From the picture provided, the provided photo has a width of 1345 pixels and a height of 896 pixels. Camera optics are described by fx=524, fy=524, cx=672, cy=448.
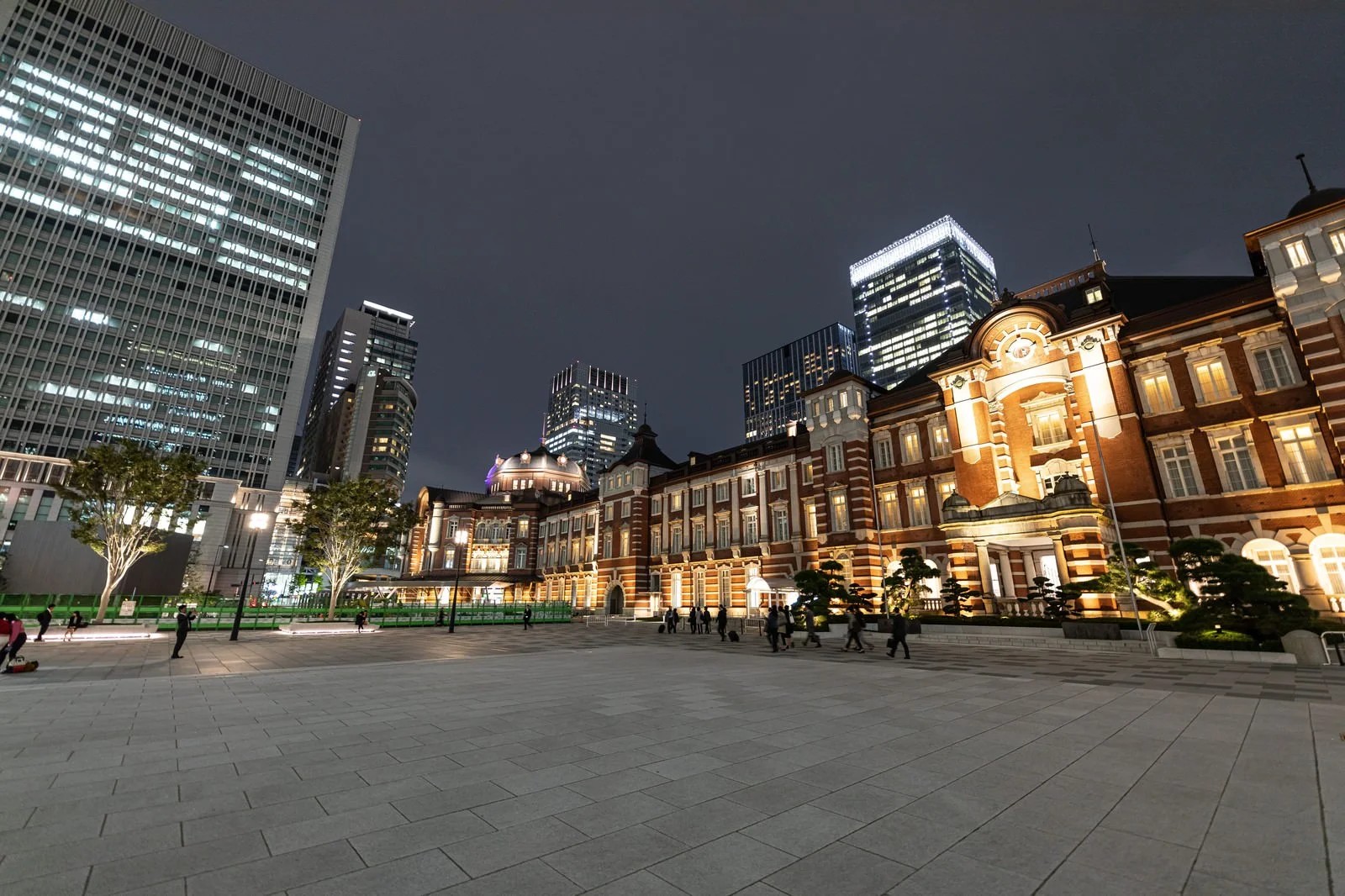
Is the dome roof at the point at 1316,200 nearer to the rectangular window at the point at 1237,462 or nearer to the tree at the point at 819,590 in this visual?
the rectangular window at the point at 1237,462

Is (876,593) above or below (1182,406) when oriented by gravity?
below

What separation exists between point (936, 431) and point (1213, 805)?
3062cm

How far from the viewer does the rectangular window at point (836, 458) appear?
36562 mm

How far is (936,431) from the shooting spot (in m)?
32.9

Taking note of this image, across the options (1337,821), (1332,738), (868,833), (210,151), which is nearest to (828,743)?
(868,833)

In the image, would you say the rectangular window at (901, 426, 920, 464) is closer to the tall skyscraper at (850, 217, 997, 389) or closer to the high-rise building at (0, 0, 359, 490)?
the high-rise building at (0, 0, 359, 490)

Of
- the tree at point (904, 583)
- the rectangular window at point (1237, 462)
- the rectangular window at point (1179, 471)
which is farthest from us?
the tree at point (904, 583)

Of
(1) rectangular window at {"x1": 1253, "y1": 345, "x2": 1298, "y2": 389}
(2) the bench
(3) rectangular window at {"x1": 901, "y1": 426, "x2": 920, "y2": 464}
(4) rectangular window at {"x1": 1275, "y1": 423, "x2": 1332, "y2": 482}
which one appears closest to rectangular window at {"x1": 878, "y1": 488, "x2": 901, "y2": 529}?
(3) rectangular window at {"x1": 901, "y1": 426, "x2": 920, "y2": 464}

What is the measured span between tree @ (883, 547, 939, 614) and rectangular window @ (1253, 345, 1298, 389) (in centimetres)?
1593

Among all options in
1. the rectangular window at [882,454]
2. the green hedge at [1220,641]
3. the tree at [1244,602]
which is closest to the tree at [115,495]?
the rectangular window at [882,454]

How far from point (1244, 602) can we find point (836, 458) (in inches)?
851

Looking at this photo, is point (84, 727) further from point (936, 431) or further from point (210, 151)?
point (210, 151)

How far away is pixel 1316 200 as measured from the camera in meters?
22.3

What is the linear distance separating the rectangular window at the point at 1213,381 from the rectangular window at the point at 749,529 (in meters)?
27.0
